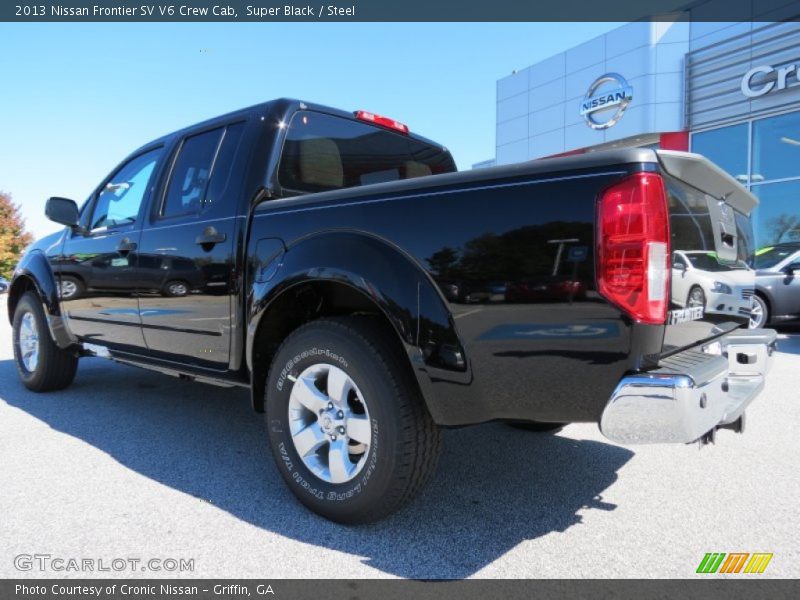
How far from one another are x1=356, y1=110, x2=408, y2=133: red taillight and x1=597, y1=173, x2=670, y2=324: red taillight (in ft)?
7.22

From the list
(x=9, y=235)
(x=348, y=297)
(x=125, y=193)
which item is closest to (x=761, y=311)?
(x=348, y=297)

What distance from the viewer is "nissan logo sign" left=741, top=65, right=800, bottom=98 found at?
44.5 feet

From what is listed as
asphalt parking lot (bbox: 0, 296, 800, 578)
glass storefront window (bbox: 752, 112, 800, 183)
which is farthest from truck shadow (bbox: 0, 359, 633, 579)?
glass storefront window (bbox: 752, 112, 800, 183)

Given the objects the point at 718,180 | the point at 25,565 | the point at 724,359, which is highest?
the point at 718,180

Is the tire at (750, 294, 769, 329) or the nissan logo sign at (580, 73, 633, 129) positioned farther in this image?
the nissan logo sign at (580, 73, 633, 129)

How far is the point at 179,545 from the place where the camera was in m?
2.30

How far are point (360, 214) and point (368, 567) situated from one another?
4.56ft

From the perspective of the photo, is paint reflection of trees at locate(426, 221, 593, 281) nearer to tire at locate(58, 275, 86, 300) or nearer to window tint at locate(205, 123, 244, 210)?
window tint at locate(205, 123, 244, 210)

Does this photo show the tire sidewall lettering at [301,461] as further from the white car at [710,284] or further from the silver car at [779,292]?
the silver car at [779,292]

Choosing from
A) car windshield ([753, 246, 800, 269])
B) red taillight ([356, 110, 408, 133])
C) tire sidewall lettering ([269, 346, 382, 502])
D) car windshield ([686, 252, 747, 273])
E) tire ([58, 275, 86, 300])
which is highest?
red taillight ([356, 110, 408, 133])

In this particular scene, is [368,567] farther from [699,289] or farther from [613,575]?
[699,289]

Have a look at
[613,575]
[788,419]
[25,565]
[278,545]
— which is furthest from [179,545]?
[788,419]

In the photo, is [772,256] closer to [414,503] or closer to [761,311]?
[761,311]

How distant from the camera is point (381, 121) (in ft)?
12.3
